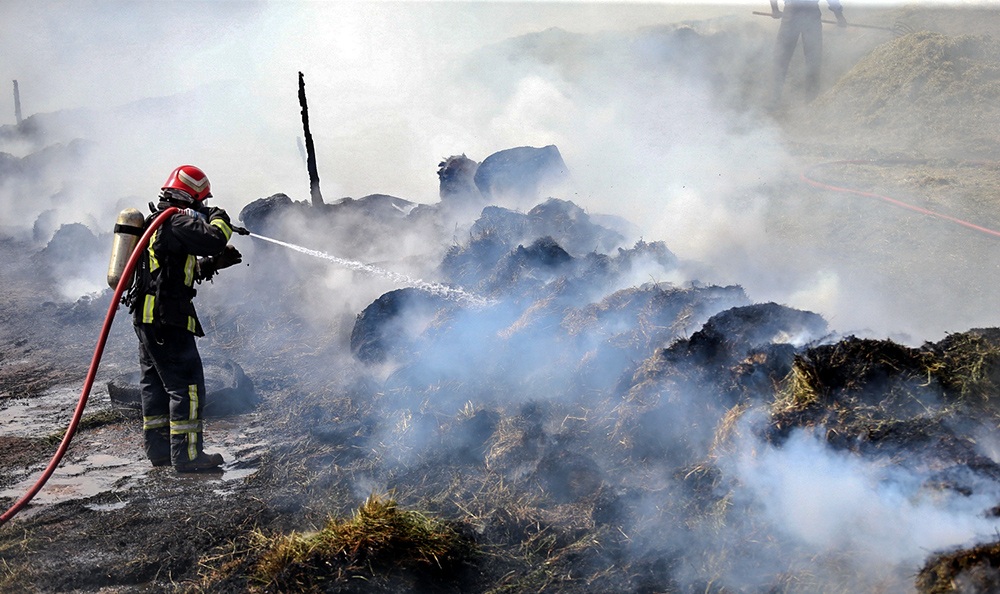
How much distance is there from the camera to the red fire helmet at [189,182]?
5.30 metres

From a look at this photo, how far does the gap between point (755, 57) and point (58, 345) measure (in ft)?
53.5

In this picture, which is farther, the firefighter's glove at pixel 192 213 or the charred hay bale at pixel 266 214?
the charred hay bale at pixel 266 214

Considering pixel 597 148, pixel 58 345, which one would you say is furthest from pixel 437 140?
pixel 58 345

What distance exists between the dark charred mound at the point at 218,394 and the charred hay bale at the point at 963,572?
17.8ft

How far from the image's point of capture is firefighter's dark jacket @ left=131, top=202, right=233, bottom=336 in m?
5.05

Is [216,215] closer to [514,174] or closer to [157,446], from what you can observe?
[157,446]

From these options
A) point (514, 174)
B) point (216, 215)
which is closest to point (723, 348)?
point (216, 215)

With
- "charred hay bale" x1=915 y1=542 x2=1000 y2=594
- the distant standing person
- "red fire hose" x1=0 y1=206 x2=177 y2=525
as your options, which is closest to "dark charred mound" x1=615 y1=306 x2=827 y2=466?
"charred hay bale" x1=915 y1=542 x2=1000 y2=594

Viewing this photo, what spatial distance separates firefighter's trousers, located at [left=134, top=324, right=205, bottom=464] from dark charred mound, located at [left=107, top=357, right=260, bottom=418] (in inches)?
37.1

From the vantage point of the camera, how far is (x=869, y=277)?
774cm

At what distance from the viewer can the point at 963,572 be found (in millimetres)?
2625

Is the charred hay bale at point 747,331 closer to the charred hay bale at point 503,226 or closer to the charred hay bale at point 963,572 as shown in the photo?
the charred hay bale at point 963,572

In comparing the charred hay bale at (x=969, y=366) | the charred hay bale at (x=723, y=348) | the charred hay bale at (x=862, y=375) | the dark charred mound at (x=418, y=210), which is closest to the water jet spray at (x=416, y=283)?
the dark charred mound at (x=418, y=210)

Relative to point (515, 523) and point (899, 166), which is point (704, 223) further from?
point (515, 523)
